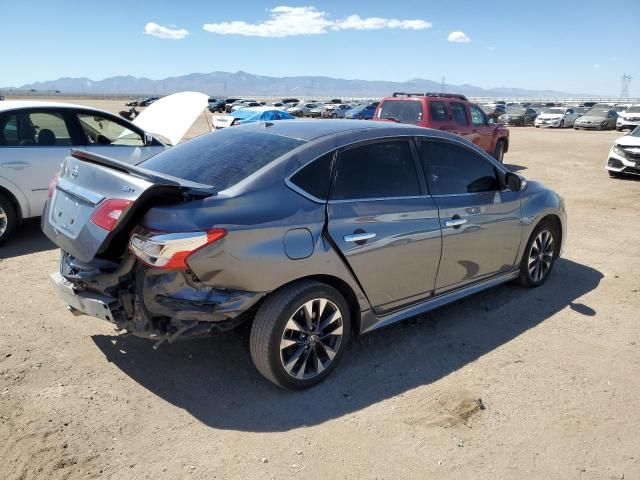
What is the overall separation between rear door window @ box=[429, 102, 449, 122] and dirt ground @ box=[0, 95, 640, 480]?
7.56m

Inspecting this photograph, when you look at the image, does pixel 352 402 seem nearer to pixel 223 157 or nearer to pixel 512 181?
pixel 223 157

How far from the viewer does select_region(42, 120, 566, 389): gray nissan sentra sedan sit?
2.86m

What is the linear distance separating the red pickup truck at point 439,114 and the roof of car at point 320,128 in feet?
24.7

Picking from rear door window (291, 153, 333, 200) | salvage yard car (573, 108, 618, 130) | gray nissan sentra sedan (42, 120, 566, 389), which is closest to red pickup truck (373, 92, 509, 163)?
gray nissan sentra sedan (42, 120, 566, 389)

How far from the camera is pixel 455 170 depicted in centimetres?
412

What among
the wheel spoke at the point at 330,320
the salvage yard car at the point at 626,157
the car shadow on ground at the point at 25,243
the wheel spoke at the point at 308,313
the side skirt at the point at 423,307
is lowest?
the car shadow on ground at the point at 25,243

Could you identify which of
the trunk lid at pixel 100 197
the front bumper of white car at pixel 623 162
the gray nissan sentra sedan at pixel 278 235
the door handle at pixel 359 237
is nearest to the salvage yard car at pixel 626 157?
the front bumper of white car at pixel 623 162

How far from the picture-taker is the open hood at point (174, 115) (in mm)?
6629

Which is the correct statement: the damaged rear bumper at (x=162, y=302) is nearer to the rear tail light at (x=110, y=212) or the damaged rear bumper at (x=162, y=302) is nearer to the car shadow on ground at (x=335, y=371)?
the rear tail light at (x=110, y=212)

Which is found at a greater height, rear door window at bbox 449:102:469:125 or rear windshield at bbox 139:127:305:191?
rear door window at bbox 449:102:469:125

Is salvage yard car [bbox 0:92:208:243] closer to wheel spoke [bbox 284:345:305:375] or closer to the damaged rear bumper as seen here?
the damaged rear bumper

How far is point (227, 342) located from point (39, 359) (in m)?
1.29

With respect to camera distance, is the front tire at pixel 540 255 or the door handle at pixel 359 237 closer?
the door handle at pixel 359 237

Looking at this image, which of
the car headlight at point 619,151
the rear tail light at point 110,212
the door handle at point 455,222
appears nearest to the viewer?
the rear tail light at point 110,212
